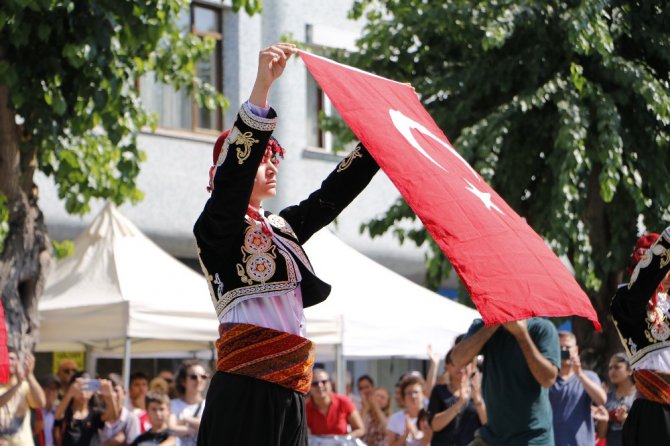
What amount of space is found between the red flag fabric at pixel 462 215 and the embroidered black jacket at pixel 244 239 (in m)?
0.41

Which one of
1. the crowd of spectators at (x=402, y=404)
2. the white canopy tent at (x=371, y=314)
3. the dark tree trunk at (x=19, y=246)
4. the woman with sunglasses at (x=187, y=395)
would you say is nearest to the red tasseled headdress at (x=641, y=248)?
the crowd of spectators at (x=402, y=404)

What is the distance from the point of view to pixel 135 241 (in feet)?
41.3

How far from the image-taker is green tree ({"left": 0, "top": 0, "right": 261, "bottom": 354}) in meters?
9.66

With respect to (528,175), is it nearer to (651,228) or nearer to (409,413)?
(651,228)

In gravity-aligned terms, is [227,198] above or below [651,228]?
below

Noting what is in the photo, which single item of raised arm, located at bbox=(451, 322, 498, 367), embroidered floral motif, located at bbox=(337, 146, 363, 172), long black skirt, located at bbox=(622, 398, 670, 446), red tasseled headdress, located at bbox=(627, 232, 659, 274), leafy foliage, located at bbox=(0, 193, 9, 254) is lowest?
long black skirt, located at bbox=(622, 398, 670, 446)

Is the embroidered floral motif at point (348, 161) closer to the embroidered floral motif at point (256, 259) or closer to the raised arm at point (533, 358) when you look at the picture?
the embroidered floral motif at point (256, 259)

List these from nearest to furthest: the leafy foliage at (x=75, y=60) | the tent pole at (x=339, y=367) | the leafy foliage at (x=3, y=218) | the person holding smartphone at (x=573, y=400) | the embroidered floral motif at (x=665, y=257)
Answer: the embroidered floral motif at (x=665, y=257) < the person holding smartphone at (x=573, y=400) < the leafy foliage at (x=75, y=60) < the leafy foliage at (x=3, y=218) < the tent pole at (x=339, y=367)

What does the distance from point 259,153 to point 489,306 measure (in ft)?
2.71

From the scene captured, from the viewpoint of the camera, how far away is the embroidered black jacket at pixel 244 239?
411cm

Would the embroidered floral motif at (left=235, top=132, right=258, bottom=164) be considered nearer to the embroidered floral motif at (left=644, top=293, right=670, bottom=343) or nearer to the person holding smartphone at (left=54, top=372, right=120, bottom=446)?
the embroidered floral motif at (left=644, top=293, right=670, bottom=343)

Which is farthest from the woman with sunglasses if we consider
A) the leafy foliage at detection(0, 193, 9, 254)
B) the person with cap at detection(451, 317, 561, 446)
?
the person with cap at detection(451, 317, 561, 446)

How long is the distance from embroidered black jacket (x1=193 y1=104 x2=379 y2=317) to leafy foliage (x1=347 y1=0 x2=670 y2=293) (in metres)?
7.27

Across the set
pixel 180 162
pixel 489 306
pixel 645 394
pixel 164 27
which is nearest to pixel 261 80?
pixel 489 306
